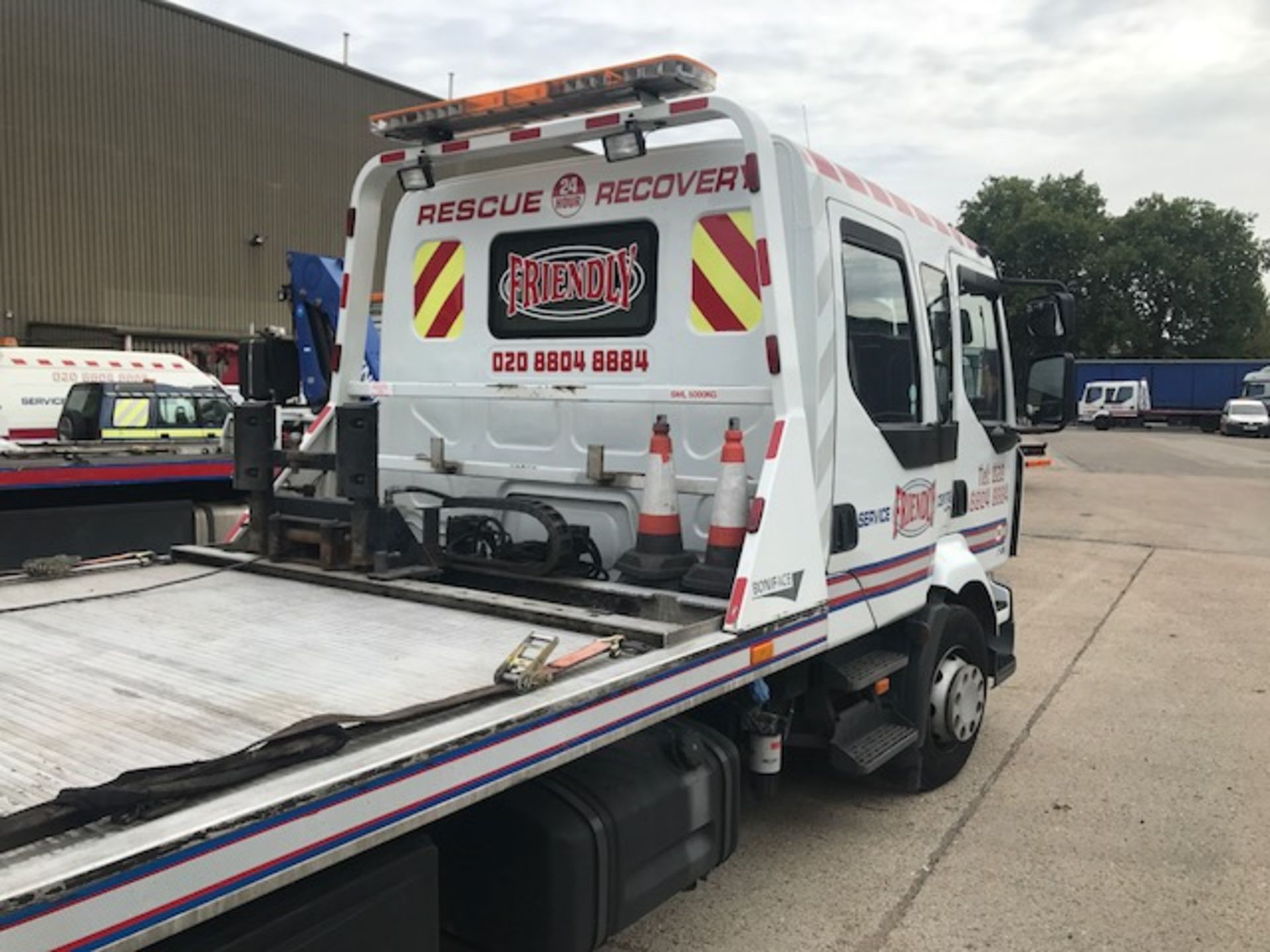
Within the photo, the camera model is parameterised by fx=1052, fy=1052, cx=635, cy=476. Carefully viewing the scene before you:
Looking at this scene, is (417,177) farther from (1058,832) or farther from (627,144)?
(1058,832)

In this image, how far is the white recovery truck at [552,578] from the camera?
1.92m

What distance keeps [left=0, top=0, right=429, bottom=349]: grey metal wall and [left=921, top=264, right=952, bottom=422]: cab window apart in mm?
23370

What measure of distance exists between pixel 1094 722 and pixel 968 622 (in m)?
1.89

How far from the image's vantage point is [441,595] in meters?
3.39

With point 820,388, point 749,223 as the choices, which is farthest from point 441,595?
point 749,223

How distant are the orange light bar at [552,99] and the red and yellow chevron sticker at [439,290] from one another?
0.52 metres

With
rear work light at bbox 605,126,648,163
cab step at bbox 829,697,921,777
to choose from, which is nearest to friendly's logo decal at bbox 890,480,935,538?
cab step at bbox 829,697,921,777

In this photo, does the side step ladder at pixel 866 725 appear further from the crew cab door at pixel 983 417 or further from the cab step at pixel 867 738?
the crew cab door at pixel 983 417

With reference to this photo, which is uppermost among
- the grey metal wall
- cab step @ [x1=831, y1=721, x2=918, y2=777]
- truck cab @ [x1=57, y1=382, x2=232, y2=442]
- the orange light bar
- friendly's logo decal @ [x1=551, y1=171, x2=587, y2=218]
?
the grey metal wall

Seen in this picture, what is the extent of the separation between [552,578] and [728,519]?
0.64m

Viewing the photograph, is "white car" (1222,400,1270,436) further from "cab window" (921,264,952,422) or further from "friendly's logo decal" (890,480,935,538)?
"friendly's logo decal" (890,480,935,538)

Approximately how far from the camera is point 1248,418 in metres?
41.1

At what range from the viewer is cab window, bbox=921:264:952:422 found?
4.61m

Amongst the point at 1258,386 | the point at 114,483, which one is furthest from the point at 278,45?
the point at 1258,386
